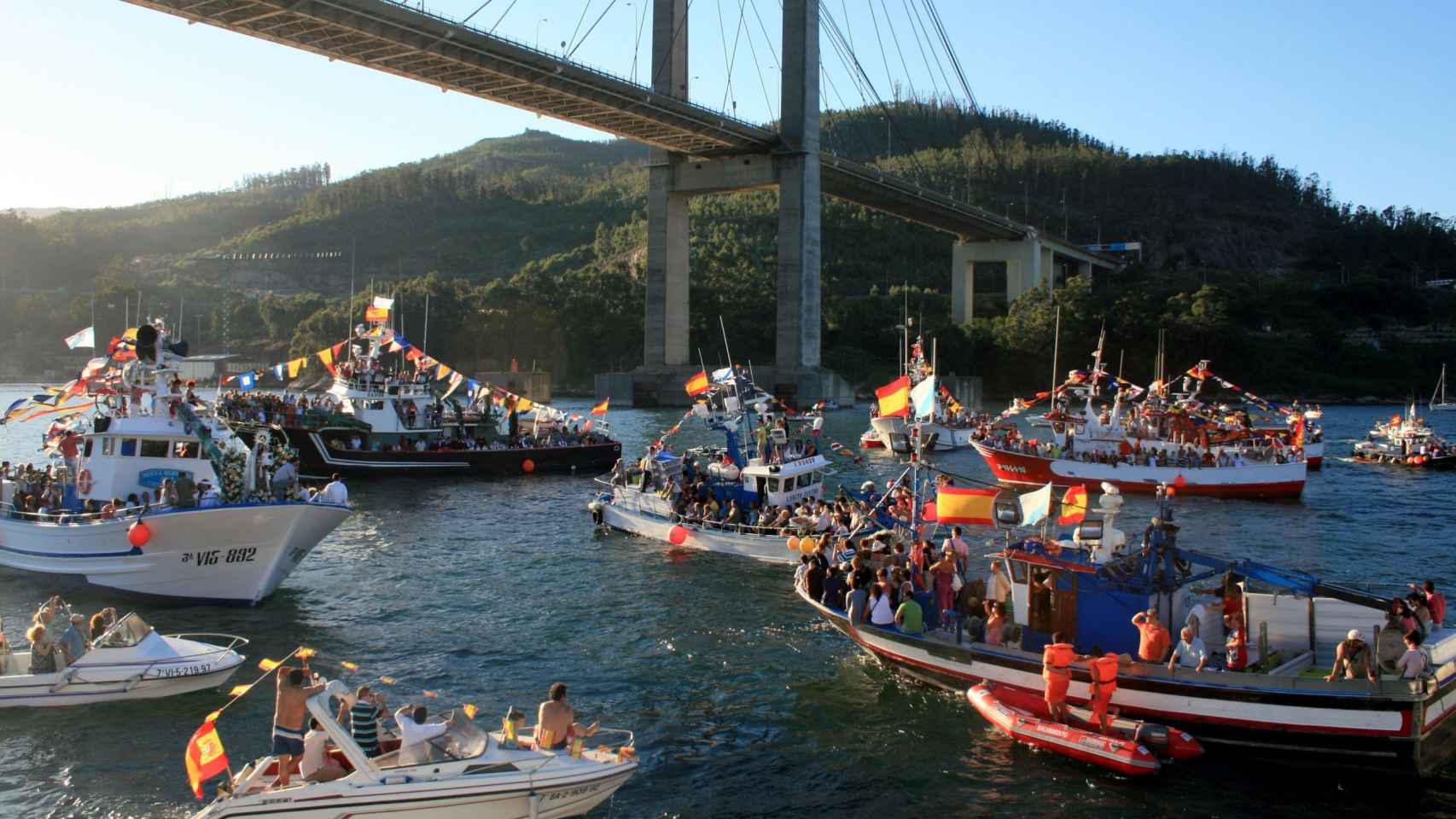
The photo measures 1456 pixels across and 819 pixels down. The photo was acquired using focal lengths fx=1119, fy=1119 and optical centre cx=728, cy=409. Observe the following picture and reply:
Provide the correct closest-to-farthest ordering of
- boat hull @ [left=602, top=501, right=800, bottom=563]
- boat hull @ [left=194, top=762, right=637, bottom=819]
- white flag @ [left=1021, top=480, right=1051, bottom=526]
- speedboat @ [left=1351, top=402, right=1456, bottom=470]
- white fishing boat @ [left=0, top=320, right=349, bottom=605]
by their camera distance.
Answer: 1. boat hull @ [left=194, top=762, right=637, bottom=819]
2. white flag @ [left=1021, top=480, right=1051, bottom=526]
3. white fishing boat @ [left=0, top=320, right=349, bottom=605]
4. boat hull @ [left=602, top=501, right=800, bottom=563]
5. speedboat @ [left=1351, top=402, right=1456, bottom=470]

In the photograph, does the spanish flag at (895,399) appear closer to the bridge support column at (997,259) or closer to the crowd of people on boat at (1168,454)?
the crowd of people on boat at (1168,454)

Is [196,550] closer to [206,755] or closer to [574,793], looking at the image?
[206,755]

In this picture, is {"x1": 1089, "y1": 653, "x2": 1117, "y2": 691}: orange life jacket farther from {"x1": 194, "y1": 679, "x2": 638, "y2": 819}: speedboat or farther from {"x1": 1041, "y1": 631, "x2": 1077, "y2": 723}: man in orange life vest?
{"x1": 194, "y1": 679, "x2": 638, "y2": 819}: speedboat

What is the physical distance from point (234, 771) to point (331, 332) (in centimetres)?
12622

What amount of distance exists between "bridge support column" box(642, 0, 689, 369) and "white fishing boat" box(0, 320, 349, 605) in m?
70.5

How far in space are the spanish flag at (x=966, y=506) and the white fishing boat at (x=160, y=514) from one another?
12841 mm

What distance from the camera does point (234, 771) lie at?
575 inches

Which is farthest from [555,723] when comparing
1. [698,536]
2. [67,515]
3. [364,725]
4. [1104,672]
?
[698,536]

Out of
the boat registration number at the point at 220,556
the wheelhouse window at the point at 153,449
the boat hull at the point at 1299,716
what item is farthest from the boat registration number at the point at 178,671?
the boat hull at the point at 1299,716

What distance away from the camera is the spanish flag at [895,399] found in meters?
24.9

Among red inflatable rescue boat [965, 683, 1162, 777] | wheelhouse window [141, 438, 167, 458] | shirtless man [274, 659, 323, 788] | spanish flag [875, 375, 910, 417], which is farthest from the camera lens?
spanish flag [875, 375, 910, 417]

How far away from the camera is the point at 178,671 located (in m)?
16.7

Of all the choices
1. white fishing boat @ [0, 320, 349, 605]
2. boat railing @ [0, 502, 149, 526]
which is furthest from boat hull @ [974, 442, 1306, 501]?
boat railing @ [0, 502, 149, 526]

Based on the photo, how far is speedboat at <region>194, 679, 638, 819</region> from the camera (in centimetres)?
1137
